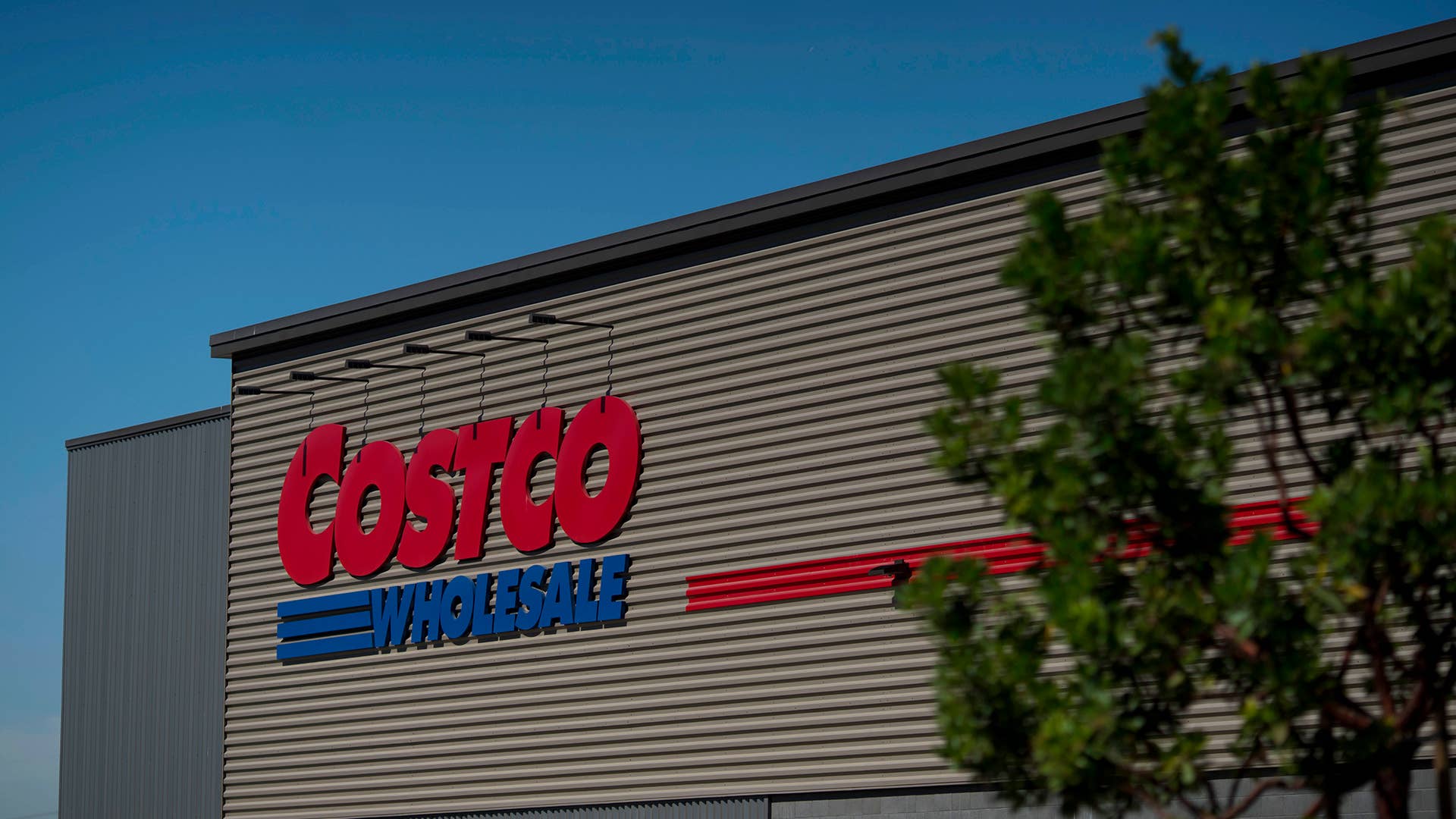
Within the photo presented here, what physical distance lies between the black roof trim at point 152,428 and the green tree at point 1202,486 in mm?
17473

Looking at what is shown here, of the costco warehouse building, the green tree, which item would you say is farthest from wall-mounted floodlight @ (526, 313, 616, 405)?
the green tree

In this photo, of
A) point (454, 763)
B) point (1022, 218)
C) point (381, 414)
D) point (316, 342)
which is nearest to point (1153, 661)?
point (1022, 218)

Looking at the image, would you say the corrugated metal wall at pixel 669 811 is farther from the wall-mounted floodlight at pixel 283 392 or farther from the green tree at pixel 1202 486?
the green tree at pixel 1202 486

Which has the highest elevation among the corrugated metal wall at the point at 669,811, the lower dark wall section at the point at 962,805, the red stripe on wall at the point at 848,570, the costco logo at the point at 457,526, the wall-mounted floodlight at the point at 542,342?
the wall-mounted floodlight at the point at 542,342

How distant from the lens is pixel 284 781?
21703mm

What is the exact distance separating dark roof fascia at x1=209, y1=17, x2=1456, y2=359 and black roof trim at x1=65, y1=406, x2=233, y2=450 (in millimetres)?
986

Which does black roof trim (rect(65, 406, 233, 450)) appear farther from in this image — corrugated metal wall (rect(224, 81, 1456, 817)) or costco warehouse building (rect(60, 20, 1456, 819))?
corrugated metal wall (rect(224, 81, 1456, 817))

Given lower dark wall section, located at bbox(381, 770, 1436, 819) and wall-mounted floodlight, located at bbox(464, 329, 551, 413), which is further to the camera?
wall-mounted floodlight, located at bbox(464, 329, 551, 413)

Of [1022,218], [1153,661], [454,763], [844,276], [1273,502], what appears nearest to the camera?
[1153,661]

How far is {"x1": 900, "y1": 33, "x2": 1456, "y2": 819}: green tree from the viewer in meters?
7.93

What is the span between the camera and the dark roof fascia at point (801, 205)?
14141mm

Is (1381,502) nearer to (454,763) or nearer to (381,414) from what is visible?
(454,763)

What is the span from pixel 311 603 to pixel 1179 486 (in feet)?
51.9

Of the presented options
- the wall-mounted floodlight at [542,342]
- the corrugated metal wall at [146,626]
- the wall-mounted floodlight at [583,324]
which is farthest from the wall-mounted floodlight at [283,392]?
the wall-mounted floodlight at [583,324]
